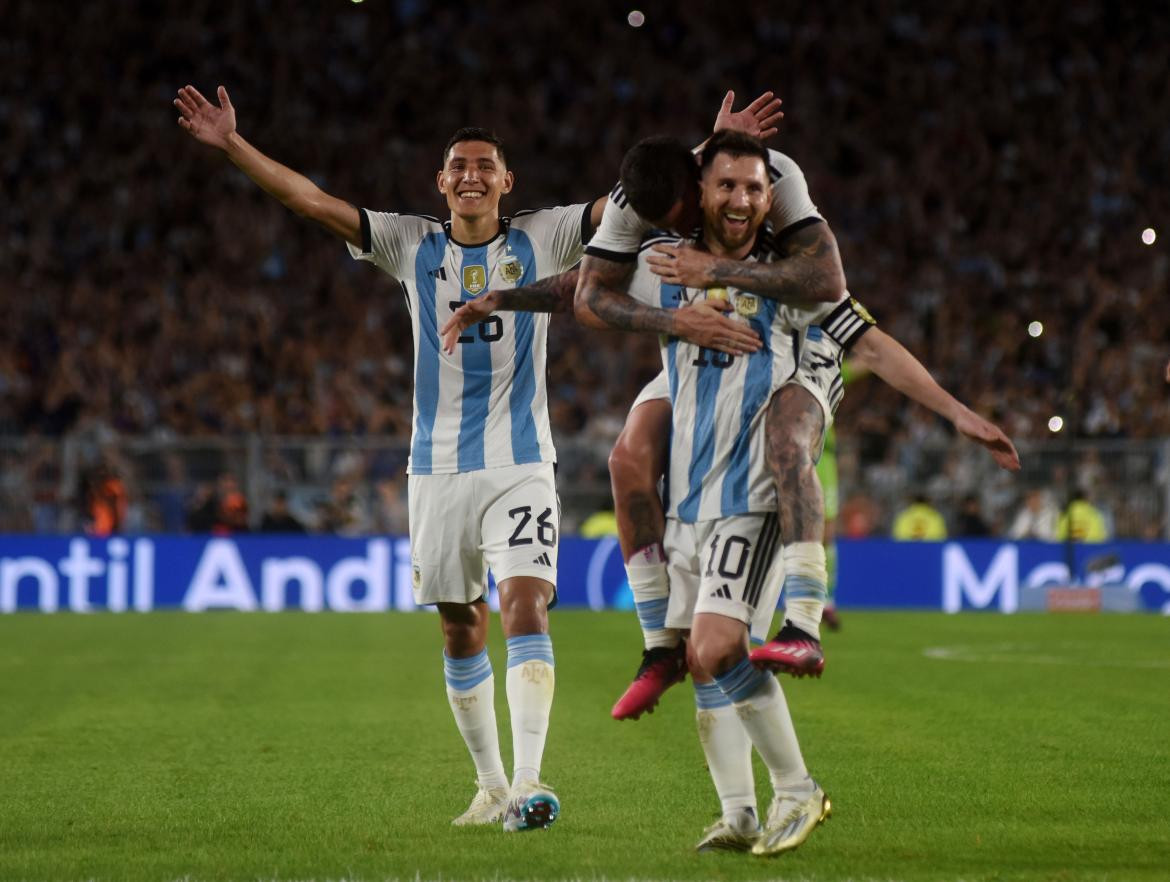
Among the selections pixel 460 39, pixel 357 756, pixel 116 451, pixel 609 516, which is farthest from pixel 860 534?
pixel 357 756

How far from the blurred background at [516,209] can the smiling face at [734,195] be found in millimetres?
14703

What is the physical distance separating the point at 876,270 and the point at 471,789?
19.8 metres

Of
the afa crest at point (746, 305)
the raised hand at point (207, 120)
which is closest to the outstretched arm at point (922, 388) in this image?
the afa crest at point (746, 305)

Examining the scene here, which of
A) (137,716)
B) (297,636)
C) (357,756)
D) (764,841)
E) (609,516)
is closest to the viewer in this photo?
(764,841)

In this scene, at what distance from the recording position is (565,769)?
25.1 feet

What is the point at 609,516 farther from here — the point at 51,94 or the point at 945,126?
the point at 51,94

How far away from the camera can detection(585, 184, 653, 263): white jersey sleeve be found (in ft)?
18.1

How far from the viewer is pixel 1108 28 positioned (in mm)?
29562

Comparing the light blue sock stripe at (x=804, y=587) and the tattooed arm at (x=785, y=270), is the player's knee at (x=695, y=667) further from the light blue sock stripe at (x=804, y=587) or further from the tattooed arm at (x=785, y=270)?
the tattooed arm at (x=785, y=270)

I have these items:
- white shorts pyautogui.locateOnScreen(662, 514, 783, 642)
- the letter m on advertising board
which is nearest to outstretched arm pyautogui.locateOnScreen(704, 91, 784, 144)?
white shorts pyautogui.locateOnScreen(662, 514, 783, 642)

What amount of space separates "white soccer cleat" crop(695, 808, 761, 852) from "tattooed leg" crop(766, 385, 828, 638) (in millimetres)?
784

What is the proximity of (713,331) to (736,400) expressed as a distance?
0.83 ft

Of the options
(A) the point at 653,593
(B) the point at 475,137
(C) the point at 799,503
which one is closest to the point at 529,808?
(A) the point at 653,593

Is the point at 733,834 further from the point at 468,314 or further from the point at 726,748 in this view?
the point at 468,314
